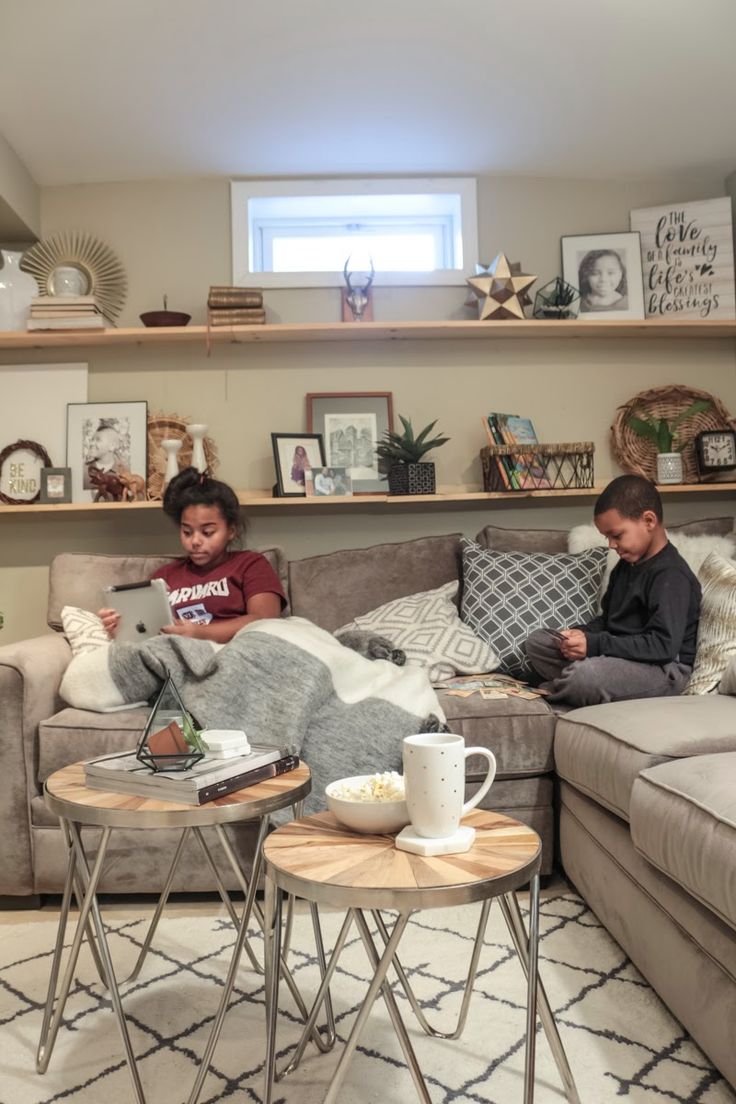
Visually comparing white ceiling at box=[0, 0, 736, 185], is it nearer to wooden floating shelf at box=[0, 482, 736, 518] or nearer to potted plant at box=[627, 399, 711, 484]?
potted plant at box=[627, 399, 711, 484]

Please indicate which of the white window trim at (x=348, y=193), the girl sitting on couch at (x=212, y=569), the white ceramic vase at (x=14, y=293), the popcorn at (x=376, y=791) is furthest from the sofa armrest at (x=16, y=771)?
the white window trim at (x=348, y=193)

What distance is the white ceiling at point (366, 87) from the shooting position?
2682mm

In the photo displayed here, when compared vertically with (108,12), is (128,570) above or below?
below

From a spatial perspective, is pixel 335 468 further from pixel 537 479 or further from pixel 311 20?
pixel 311 20

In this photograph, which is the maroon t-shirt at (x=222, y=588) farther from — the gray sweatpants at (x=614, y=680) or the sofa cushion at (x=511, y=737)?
the gray sweatpants at (x=614, y=680)

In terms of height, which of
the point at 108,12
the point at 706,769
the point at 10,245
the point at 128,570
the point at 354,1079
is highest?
the point at 108,12

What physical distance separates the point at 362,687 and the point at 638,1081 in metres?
1.10

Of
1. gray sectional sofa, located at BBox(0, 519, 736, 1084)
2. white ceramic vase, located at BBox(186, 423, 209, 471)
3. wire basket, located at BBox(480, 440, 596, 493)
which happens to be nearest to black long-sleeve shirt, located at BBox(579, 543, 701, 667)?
gray sectional sofa, located at BBox(0, 519, 736, 1084)

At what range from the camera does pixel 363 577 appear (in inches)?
126

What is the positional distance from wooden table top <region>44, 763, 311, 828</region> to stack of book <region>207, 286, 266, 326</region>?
7.08ft

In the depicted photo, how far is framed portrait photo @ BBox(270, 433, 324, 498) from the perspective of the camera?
3494 mm

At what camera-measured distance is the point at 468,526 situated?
369cm

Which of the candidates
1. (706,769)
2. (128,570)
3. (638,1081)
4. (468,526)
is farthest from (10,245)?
(638,1081)

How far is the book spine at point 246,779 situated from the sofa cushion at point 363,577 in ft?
4.64
